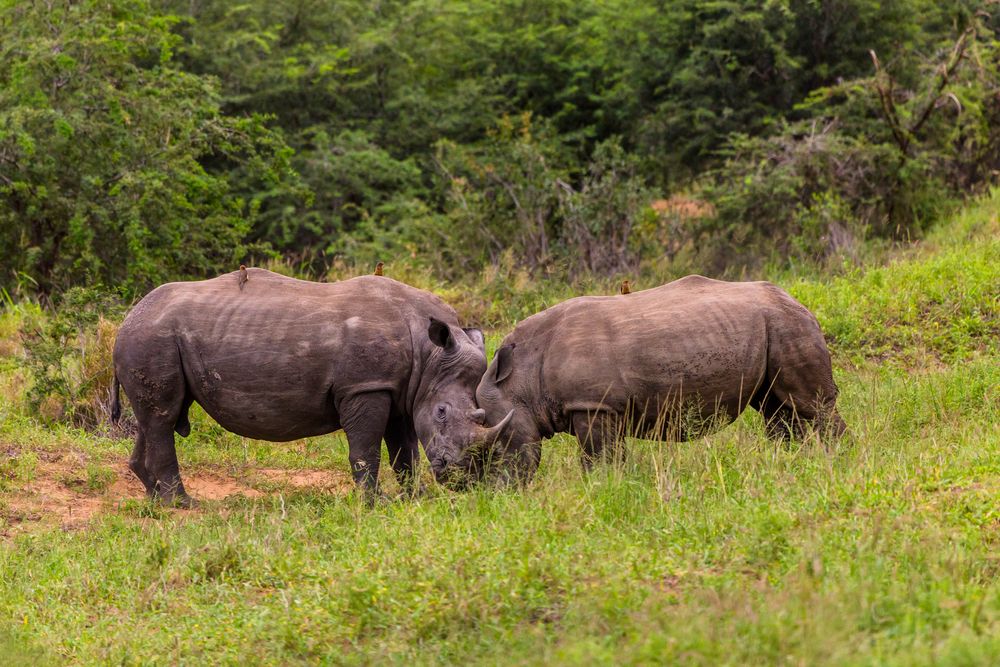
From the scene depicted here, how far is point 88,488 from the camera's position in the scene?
27.3 ft

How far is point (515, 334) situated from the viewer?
759cm

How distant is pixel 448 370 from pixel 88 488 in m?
2.81

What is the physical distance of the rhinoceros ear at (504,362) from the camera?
7.39 metres

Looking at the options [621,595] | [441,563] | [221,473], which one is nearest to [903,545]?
[621,595]

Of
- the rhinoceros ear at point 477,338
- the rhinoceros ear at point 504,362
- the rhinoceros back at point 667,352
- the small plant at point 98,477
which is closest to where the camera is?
the rhinoceros back at point 667,352

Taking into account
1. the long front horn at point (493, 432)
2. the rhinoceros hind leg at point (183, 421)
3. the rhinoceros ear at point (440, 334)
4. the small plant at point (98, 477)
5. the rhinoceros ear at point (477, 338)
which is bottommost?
the small plant at point (98, 477)

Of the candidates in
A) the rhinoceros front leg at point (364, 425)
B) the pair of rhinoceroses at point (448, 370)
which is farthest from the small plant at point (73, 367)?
the rhinoceros front leg at point (364, 425)

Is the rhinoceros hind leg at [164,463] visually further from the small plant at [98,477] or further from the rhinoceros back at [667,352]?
the rhinoceros back at [667,352]

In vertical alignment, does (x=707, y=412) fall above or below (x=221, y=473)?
above

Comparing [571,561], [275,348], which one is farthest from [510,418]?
[571,561]

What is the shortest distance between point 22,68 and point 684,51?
366 inches

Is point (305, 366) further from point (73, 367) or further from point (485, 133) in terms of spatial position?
point (485, 133)

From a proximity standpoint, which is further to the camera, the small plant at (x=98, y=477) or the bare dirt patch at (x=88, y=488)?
the small plant at (x=98, y=477)

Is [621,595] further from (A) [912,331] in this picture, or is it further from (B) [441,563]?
(A) [912,331]
